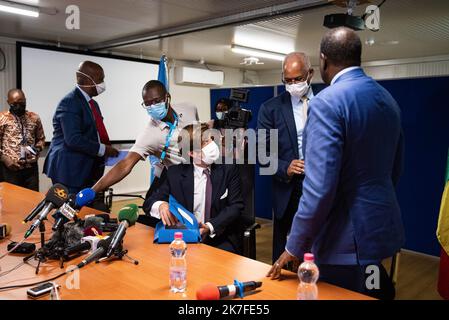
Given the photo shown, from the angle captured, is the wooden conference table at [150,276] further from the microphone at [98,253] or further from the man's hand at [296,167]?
the man's hand at [296,167]

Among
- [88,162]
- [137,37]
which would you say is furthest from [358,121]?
[137,37]

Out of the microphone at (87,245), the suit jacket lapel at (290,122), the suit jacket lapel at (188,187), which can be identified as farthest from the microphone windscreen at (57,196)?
the suit jacket lapel at (290,122)

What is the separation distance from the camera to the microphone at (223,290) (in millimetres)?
1221

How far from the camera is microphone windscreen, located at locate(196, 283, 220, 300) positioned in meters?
1.22

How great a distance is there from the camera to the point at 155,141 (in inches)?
93.0

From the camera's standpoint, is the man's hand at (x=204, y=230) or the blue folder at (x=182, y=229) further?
the man's hand at (x=204, y=230)

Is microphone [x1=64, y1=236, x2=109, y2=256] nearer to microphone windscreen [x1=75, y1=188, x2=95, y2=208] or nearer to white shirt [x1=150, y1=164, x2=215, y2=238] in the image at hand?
microphone windscreen [x1=75, y1=188, x2=95, y2=208]

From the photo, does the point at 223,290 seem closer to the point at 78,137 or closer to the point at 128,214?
the point at 128,214

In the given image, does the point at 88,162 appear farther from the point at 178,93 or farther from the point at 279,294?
the point at 178,93

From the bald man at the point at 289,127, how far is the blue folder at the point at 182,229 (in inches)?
28.8

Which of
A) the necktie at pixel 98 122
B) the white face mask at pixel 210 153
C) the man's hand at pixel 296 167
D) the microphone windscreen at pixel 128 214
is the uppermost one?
the necktie at pixel 98 122

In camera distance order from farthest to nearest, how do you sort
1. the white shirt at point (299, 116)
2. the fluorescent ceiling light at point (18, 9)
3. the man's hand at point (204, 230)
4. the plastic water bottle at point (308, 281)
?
the fluorescent ceiling light at point (18, 9)
the white shirt at point (299, 116)
the man's hand at point (204, 230)
the plastic water bottle at point (308, 281)

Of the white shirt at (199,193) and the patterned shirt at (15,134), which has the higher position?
the patterned shirt at (15,134)

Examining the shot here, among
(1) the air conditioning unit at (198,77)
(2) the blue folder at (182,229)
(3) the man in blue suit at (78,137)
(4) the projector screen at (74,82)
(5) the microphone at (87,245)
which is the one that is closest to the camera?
(5) the microphone at (87,245)
